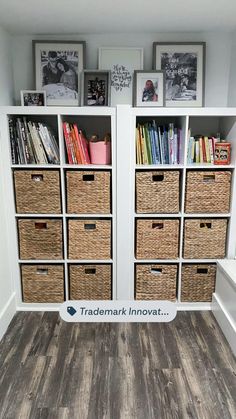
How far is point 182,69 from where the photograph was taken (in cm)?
235

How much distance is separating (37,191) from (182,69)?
1419 mm

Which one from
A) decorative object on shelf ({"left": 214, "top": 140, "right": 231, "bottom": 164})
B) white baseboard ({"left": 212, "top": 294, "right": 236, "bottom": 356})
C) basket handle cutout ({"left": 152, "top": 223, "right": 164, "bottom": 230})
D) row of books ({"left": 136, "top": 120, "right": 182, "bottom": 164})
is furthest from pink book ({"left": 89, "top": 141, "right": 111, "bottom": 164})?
white baseboard ({"left": 212, "top": 294, "right": 236, "bottom": 356})

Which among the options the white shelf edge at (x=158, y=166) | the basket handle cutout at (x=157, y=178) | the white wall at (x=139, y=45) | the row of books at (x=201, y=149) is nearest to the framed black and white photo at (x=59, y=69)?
the white wall at (x=139, y=45)

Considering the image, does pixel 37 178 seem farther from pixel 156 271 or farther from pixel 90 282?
pixel 156 271

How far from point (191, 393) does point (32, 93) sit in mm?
2199

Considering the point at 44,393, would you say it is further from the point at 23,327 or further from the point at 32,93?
the point at 32,93

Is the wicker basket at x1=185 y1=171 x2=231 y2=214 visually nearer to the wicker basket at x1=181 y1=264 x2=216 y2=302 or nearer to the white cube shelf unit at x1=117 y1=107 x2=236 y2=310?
the white cube shelf unit at x1=117 y1=107 x2=236 y2=310

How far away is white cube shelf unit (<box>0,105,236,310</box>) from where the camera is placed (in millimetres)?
2113

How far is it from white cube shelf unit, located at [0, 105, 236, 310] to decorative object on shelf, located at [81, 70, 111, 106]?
5.3 inches

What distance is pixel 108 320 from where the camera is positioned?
2.35 meters

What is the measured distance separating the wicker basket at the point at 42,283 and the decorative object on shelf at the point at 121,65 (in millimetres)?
1430

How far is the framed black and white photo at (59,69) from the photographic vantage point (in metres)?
2.30

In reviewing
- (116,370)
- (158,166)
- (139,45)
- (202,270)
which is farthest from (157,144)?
(116,370)

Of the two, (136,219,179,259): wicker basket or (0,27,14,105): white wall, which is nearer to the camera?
(0,27,14,105): white wall
